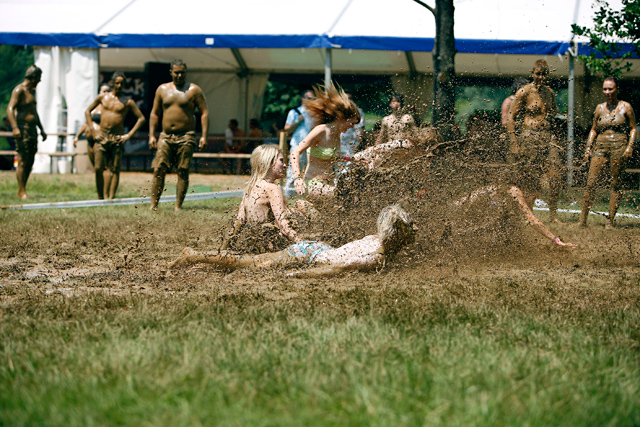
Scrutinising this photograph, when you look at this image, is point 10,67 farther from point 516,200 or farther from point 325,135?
point 516,200

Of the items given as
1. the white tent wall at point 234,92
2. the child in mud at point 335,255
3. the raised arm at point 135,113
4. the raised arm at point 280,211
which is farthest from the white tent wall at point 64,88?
the child in mud at point 335,255

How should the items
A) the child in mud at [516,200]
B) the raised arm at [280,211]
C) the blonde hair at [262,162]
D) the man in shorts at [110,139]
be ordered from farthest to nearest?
1. the man in shorts at [110,139]
2. the child in mud at [516,200]
3. the blonde hair at [262,162]
4. the raised arm at [280,211]

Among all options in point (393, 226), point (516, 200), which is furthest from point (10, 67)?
point (393, 226)

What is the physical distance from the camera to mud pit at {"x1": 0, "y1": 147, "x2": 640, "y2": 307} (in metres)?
5.04

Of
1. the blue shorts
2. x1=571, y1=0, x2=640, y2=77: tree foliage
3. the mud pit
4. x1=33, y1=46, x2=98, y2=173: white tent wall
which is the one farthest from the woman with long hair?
x1=33, y1=46, x2=98, y2=173: white tent wall

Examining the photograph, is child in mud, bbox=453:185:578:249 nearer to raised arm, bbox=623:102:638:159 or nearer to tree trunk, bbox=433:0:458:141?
raised arm, bbox=623:102:638:159

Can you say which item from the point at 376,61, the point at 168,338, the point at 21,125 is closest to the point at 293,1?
the point at 376,61

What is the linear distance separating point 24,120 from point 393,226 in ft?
29.6

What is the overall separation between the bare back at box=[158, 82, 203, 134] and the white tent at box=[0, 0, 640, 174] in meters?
5.68

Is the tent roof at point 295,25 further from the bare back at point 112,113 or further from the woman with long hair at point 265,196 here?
the woman with long hair at point 265,196

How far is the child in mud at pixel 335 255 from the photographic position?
5.41 meters

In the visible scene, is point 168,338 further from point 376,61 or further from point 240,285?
point 376,61

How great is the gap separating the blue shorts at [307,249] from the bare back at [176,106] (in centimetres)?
531

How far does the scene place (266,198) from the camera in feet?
19.2
